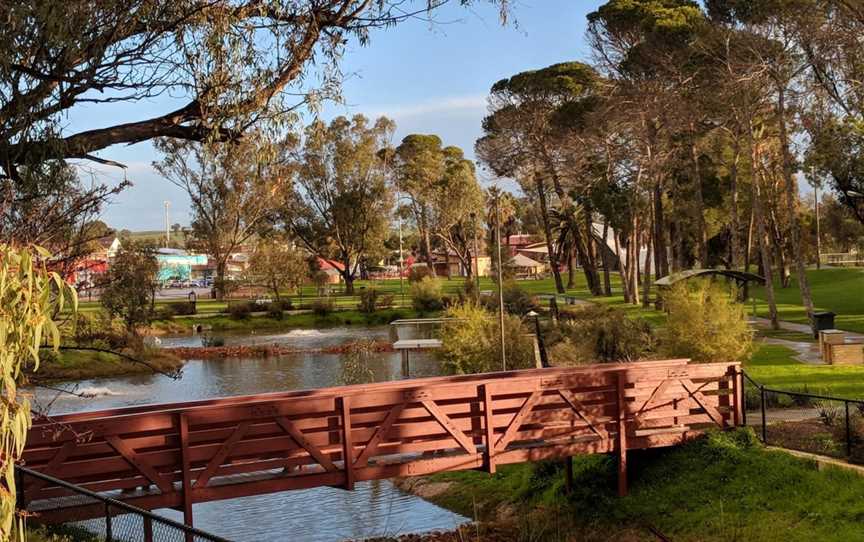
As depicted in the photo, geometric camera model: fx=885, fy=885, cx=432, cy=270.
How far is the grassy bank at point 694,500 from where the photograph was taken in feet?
33.8

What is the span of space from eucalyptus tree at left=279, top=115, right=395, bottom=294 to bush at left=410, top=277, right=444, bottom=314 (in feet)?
55.5

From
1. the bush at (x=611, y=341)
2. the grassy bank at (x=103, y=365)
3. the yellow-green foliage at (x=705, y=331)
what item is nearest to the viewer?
the yellow-green foliage at (x=705, y=331)

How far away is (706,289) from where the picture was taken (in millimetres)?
20125

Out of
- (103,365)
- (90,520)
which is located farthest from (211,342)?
(90,520)

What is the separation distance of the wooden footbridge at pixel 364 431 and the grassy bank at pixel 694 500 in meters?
0.44

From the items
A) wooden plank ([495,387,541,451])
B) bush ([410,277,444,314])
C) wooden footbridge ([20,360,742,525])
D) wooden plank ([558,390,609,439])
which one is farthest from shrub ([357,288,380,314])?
wooden plank ([495,387,541,451])

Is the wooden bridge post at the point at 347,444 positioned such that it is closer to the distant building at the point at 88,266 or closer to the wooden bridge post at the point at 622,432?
the distant building at the point at 88,266

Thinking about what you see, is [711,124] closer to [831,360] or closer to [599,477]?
[831,360]

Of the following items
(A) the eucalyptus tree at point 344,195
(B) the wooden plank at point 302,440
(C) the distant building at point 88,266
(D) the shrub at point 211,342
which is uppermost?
(A) the eucalyptus tree at point 344,195

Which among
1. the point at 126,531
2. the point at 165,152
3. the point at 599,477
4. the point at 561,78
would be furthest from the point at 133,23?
the point at 165,152

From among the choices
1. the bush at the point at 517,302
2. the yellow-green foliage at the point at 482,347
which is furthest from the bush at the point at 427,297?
the yellow-green foliage at the point at 482,347

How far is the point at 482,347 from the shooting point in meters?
21.6

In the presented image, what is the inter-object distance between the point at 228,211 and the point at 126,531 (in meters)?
56.3

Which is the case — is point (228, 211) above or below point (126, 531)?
above
